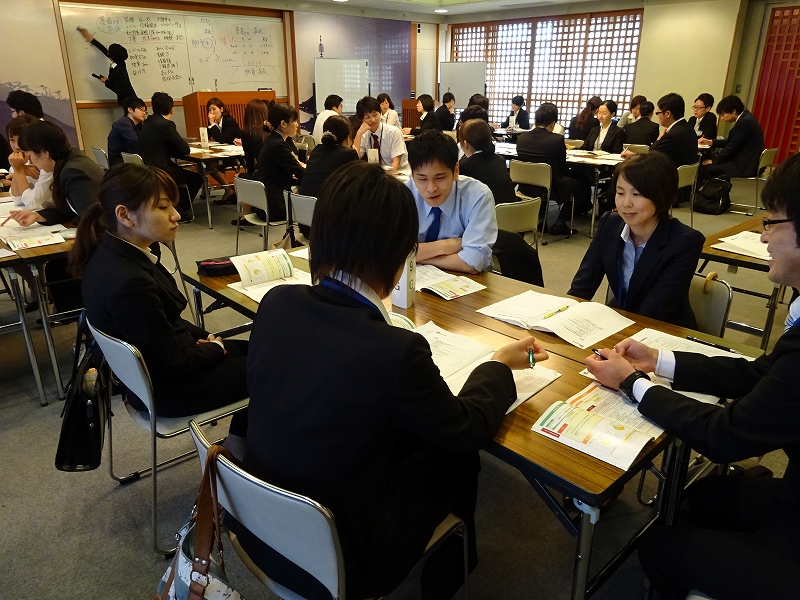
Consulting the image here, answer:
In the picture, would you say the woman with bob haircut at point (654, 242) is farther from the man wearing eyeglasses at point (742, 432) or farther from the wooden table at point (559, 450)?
the man wearing eyeglasses at point (742, 432)

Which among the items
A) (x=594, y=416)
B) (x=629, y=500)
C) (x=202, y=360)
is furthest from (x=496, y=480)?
(x=202, y=360)

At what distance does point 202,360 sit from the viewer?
183cm

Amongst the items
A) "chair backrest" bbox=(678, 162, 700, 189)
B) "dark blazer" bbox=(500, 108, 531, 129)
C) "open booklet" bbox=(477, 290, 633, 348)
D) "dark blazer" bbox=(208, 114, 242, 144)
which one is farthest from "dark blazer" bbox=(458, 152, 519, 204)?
"dark blazer" bbox=(500, 108, 531, 129)

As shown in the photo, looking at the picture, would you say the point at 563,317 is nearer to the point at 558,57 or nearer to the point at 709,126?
the point at 709,126

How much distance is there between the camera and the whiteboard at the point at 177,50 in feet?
23.0

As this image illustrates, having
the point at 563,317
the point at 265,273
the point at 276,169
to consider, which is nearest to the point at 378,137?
the point at 276,169

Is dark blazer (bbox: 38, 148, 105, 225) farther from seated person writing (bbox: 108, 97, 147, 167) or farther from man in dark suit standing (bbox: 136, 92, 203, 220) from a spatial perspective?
seated person writing (bbox: 108, 97, 147, 167)

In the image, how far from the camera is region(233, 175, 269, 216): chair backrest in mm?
4156

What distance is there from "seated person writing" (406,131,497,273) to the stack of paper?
3.81ft

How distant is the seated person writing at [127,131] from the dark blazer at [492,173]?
12.6 feet

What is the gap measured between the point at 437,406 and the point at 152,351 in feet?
3.49

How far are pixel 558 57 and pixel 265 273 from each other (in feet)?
30.7

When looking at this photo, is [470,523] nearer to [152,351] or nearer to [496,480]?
[496,480]

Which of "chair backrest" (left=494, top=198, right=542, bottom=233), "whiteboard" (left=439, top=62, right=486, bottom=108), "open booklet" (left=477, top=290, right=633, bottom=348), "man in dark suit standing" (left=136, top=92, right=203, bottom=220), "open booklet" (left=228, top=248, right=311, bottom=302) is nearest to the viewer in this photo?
"open booklet" (left=477, top=290, right=633, bottom=348)
